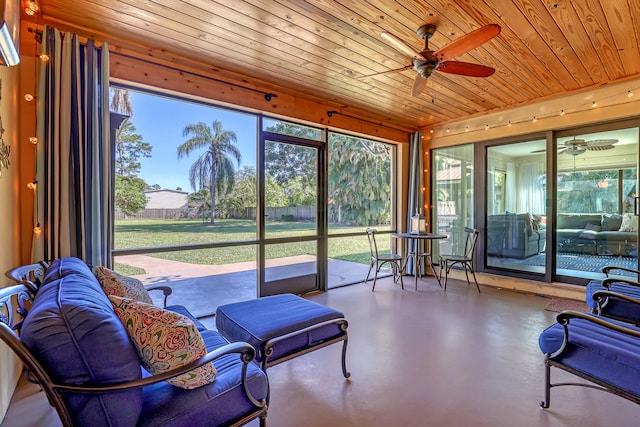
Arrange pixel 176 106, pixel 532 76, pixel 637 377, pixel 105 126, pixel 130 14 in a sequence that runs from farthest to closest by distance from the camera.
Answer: pixel 532 76
pixel 176 106
pixel 105 126
pixel 130 14
pixel 637 377

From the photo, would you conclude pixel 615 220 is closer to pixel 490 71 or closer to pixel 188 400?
pixel 490 71

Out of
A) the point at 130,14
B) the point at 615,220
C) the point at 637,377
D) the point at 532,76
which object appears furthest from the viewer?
the point at 615,220

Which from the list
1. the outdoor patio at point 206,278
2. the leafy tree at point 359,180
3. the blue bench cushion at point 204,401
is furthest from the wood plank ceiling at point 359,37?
the blue bench cushion at point 204,401

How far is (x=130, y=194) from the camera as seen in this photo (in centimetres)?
306

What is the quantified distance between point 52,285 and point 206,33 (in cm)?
230

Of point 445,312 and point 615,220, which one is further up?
point 615,220

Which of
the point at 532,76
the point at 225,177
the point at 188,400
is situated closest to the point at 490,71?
the point at 532,76

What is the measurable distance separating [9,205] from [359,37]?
2.92m

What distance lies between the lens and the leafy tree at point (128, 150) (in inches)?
118

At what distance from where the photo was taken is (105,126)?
104 inches

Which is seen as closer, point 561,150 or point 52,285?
point 52,285

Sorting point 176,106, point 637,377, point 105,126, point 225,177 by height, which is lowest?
point 637,377

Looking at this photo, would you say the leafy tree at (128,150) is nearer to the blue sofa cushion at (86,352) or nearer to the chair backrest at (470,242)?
the blue sofa cushion at (86,352)

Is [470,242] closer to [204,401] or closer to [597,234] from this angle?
[597,234]
